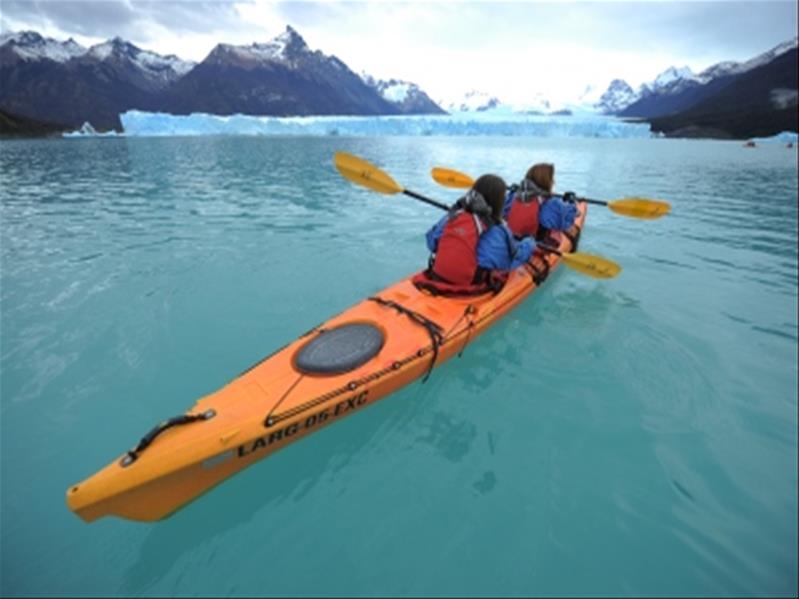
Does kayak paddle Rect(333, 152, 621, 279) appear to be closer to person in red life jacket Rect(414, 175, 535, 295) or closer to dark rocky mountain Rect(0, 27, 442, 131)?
person in red life jacket Rect(414, 175, 535, 295)

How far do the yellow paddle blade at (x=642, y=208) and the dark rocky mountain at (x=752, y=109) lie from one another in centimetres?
10071

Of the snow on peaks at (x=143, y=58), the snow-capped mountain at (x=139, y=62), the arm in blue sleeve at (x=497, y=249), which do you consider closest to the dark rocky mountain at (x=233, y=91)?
the snow-capped mountain at (x=139, y=62)

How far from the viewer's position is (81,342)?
512 cm

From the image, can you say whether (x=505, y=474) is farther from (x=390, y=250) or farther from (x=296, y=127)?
(x=296, y=127)

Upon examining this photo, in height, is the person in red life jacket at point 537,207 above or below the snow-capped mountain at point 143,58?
below

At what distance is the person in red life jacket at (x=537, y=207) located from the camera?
6707 mm

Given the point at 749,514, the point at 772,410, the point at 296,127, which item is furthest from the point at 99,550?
the point at 296,127

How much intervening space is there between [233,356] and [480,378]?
2.87 meters

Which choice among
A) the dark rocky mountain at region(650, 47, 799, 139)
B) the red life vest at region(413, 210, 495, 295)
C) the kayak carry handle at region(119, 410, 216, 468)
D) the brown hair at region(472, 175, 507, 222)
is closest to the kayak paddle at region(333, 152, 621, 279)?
the red life vest at region(413, 210, 495, 295)

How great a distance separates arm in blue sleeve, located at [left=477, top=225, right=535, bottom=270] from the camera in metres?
4.78

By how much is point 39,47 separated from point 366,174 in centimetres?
24155

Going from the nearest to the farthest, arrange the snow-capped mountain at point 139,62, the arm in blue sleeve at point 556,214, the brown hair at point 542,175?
1. the brown hair at point 542,175
2. the arm in blue sleeve at point 556,214
3. the snow-capped mountain at point 139,62

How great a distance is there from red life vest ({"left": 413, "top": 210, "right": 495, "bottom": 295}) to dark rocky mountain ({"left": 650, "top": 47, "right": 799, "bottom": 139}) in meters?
105

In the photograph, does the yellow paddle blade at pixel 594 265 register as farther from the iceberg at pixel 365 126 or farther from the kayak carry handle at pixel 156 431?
the iceberg at pixel 365 126
